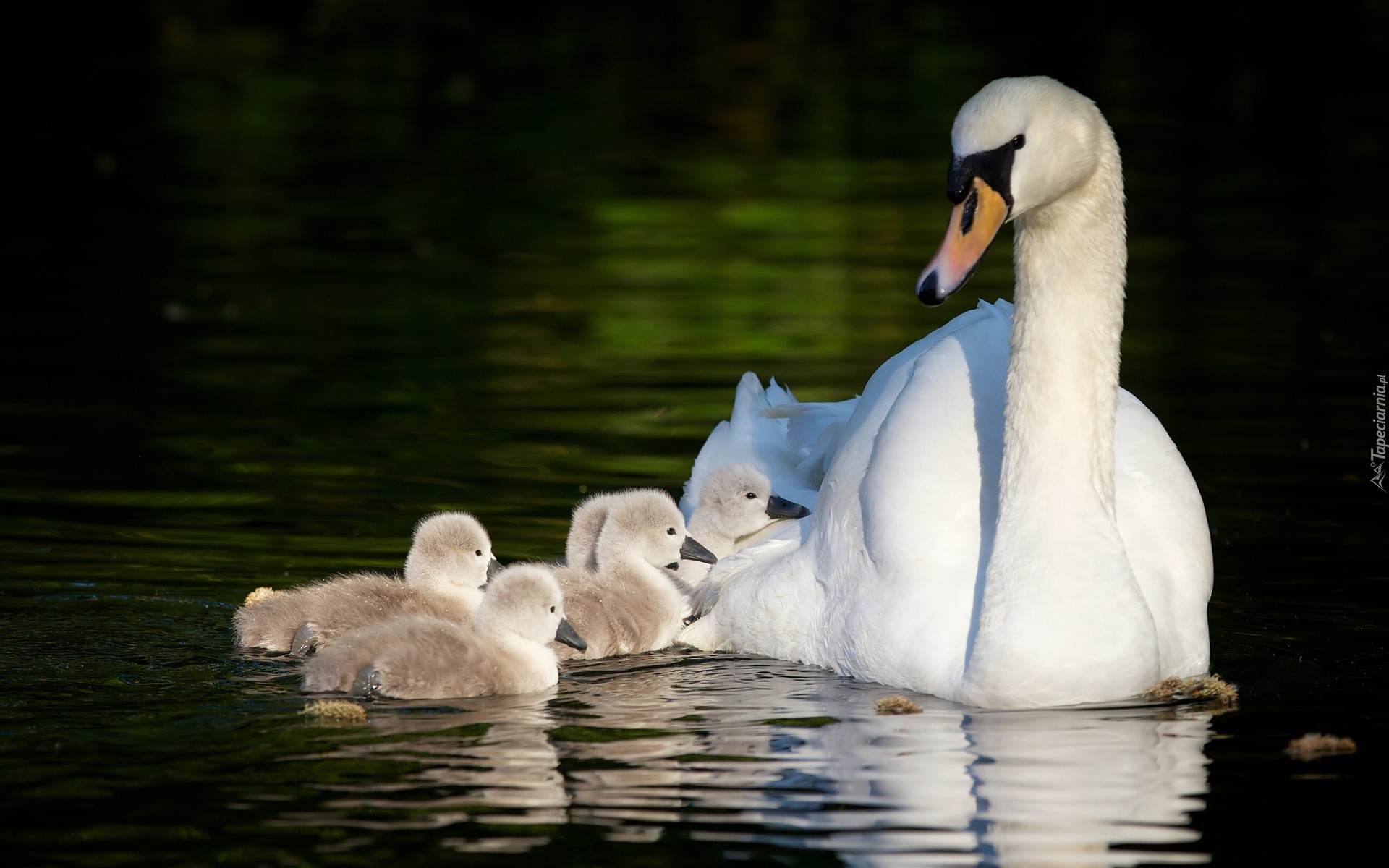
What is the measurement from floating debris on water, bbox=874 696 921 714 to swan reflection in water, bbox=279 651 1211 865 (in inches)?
1.4

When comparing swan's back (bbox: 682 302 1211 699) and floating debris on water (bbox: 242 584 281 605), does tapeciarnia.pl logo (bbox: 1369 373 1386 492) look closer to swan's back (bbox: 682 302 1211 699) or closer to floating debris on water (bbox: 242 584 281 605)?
swan's back (bbox: 682 302 1211 699)

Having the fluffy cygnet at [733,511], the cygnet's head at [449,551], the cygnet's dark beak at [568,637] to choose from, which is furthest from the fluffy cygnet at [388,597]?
the fluffy cygnet at [733,511]

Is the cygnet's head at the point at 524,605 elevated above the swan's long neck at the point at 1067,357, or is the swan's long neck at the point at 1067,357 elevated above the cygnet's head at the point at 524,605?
the swan's long neck at the point at 1067,357

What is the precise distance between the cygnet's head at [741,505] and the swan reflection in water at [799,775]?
1402 mm

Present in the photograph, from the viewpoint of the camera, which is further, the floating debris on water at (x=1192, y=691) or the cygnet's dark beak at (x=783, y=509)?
the cygnet's dark beak at (x=783, y=509)

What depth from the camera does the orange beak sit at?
6574 millimetres

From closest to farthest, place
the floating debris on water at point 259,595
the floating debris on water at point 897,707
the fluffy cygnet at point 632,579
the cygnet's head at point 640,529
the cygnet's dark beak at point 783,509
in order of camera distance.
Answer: the floating debris on water at point 897,707, the floating debris on water at point 259,595, the fluffy cygnet at point 632,579, the cygnet's head at point 640,529, the cygnet's dark beak at point 783,509

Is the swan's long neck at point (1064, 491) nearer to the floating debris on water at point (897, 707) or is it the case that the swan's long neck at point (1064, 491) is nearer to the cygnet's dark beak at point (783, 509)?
the floating debris on water at point (897, 707)

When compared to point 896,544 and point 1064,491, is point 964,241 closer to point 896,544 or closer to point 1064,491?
point 1064,491

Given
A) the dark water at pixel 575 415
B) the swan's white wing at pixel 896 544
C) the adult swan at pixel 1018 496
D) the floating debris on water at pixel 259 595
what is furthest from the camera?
the floating debris on water at pixel 259 595

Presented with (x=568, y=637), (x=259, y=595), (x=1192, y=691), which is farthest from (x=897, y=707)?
(x=259, y=595)

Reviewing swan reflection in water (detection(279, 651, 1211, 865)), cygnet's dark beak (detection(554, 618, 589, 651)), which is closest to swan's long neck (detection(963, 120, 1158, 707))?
swan reflection in water (detection(279, 651, 1211, 865))

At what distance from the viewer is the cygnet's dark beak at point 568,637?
24.9 ft

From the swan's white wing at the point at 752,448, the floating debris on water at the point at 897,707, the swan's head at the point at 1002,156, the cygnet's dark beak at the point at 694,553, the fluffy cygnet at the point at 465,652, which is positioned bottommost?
the floating debris on water at the point at 897,707
